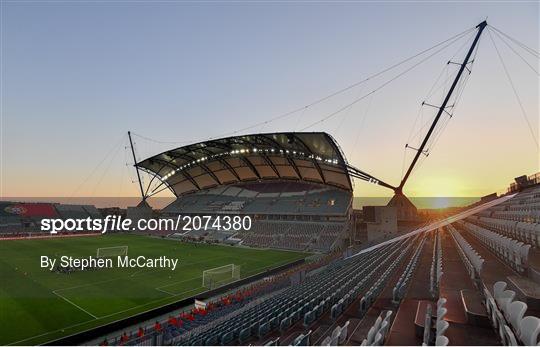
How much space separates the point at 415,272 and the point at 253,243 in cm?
3971

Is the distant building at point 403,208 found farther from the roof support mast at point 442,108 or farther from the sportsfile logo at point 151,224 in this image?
the sportsfile logo at point 151,224

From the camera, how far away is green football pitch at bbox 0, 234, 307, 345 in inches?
721

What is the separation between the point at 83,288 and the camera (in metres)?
25.6

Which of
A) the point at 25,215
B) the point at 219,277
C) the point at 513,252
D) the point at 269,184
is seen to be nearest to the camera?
the point at 513,252

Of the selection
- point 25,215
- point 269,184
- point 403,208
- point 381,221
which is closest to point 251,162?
point 269,184

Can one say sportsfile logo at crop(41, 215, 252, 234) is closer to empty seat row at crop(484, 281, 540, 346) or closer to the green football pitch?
the green football pitch

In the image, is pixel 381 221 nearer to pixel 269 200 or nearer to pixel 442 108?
pixel 442 108

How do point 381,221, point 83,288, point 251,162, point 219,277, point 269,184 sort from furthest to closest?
point 269,184 < point 251,162 < point 381,221 < point 219,277 < point 83,288

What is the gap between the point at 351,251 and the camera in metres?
32.1

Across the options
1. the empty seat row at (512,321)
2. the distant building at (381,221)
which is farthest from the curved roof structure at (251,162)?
the empty seat row at (512,321)

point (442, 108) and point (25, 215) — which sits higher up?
point (442, 108)

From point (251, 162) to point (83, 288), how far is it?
139 ft

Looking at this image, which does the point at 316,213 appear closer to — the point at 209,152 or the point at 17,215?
the point at 209,152

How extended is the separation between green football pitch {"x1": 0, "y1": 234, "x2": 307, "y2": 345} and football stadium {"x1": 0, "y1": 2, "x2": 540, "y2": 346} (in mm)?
160
